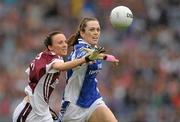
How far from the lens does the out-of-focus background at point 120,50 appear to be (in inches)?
808

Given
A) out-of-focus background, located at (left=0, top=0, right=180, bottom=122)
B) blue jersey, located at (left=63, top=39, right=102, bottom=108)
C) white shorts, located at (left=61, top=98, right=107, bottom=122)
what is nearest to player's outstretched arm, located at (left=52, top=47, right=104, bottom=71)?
blue jersey, located at (left=63, top=39, right=102, bottom=108)

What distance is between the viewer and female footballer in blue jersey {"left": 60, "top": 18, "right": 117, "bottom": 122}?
43.0ft

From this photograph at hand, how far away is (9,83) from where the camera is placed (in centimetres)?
2227

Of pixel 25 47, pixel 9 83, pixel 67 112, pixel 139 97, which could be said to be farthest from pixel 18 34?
pixel 67 112

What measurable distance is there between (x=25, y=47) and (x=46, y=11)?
62.8 inches

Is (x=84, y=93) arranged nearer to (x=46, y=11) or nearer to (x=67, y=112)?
(x=67, y=112)

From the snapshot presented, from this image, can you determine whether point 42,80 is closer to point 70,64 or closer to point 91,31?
point 70,64

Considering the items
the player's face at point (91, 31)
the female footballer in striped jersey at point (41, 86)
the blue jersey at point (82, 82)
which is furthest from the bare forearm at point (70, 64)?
the player's face at point (91, 31)

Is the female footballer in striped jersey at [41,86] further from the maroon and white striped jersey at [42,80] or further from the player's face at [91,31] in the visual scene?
the player's face at [91,31]

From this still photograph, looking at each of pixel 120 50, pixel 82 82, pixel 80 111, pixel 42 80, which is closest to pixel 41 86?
pixel 42 80

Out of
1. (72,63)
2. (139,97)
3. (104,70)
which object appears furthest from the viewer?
(104,70)

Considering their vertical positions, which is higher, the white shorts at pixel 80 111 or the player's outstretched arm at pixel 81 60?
the player's outstretched arm at pixel 81 60

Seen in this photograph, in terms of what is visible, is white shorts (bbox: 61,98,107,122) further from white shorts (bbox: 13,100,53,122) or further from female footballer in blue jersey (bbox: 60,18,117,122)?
white shorts (bbox: 13,100,53,122)

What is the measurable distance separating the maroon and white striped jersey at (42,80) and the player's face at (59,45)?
0.12 m
